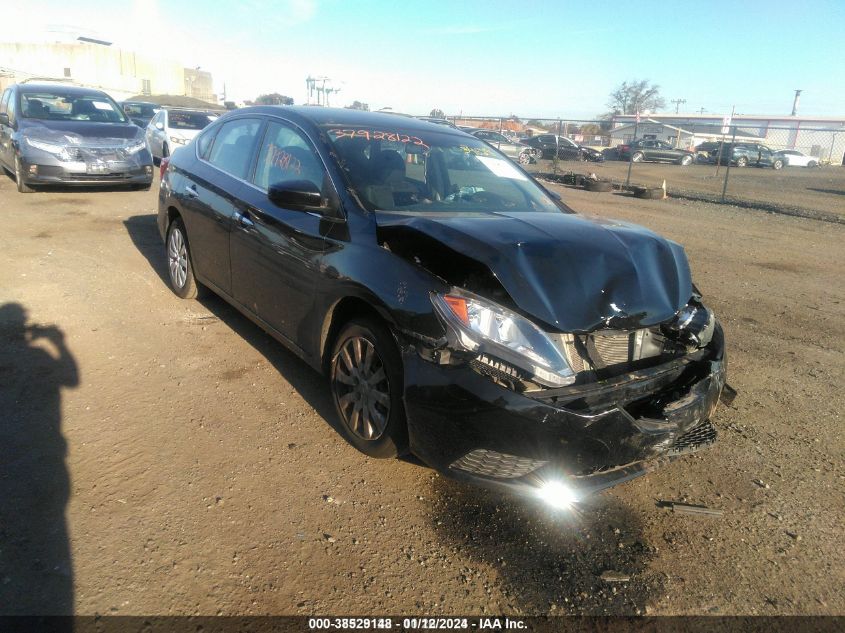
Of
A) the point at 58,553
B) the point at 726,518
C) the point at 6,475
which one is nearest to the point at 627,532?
the point at 726,518

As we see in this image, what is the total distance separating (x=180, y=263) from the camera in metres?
5.37

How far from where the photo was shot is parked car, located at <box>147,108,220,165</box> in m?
14.1

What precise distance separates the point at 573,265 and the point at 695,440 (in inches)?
42.3

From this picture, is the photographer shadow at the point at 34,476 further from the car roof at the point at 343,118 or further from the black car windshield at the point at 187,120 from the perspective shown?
the black car windshield at the point at 187,120

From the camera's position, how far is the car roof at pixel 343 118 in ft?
12.9

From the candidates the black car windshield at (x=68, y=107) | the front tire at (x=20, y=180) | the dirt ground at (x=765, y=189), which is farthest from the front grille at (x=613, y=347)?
the dirt ground at (x=765, y=189)

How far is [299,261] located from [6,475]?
1.78 m

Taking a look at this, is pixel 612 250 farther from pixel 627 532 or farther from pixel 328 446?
pixel 328 446

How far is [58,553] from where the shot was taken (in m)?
2.41

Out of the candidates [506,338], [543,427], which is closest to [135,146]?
[506,338]

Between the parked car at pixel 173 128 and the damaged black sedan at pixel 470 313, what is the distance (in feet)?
37.3

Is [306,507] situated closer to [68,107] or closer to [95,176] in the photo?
[95,176]

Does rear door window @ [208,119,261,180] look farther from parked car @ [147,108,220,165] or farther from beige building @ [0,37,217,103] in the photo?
beige building @ [0,37,217,103]

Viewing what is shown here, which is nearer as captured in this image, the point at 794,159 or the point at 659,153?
the point at 659,153
